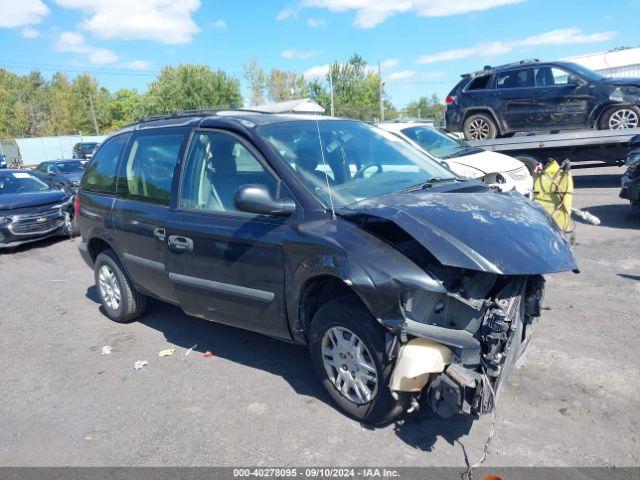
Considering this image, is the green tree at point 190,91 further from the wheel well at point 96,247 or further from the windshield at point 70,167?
the wheel well at point 96,247

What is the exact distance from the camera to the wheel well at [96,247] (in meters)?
5.66

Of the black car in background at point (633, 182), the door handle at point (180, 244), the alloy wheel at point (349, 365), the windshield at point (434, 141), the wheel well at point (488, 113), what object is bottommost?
the alloy wheel at point (349, 365)

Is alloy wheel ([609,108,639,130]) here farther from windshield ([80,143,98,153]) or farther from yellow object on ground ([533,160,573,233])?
windshield ([80,143,98,153])

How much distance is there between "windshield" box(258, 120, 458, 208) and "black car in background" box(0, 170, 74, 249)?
25.8ft

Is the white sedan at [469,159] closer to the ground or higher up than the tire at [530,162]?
higher up

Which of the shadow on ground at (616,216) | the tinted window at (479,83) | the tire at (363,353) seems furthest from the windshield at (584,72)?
the tire at (363,353)

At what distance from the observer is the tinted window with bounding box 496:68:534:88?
448 inches

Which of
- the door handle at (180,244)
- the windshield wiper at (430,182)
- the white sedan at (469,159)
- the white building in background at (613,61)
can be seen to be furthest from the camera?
the white building in background at (613,61)

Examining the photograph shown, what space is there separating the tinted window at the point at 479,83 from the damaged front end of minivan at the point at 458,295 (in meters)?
9.57

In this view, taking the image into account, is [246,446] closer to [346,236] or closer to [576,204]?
[346,236]

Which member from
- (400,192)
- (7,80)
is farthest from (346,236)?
(7,80)

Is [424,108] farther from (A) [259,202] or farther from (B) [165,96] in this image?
(A) [259,202]

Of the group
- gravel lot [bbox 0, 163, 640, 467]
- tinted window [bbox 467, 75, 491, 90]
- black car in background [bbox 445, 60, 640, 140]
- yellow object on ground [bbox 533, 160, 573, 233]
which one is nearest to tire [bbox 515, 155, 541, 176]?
black car in background [bbox 445, 60, 640, 140]

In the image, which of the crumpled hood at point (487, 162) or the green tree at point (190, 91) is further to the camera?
the green tree at point (190, 91)
